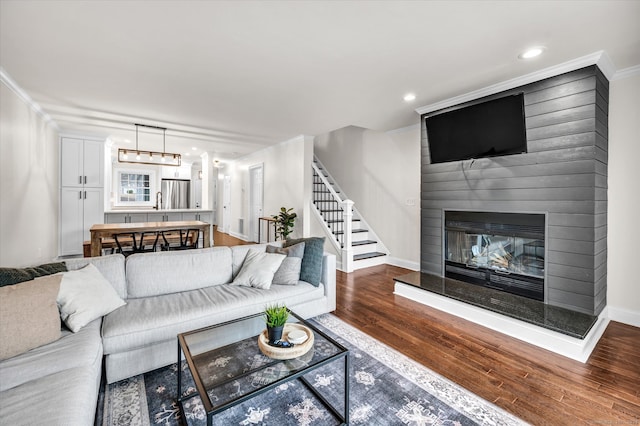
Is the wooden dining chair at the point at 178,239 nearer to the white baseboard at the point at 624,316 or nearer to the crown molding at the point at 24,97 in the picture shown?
the crown molding at the point at 24,97

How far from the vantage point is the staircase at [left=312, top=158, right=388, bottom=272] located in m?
4.85

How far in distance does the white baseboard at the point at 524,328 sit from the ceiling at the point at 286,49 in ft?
8.09

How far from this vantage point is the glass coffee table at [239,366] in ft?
4.33

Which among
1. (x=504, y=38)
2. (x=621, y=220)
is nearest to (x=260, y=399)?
(x=504, y=38)

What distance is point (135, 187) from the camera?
9914 mm

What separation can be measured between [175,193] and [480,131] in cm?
1040

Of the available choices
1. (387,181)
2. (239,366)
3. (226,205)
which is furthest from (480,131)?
(226,205)

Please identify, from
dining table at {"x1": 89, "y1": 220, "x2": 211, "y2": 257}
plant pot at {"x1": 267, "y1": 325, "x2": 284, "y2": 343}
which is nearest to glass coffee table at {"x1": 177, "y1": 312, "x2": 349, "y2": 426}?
plant pot at {"x1": 267, "y1": 325, "x2": 284, "y2": 343}

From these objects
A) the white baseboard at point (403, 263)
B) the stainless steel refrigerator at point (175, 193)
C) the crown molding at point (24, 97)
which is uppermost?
the crown molding at point (24, 97)

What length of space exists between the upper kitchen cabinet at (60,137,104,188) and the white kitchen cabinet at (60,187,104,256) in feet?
0.49

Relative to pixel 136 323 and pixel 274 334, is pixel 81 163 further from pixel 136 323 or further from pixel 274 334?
pixel 274 334

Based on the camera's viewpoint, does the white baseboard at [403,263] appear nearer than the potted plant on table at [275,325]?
No

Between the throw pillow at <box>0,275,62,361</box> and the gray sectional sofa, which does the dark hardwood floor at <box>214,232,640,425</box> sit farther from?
the throw pillow at <box>0,275,62,361</box>

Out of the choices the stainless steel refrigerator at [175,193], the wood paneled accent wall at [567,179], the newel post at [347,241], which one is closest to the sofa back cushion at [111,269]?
the newel post at [347,241]
